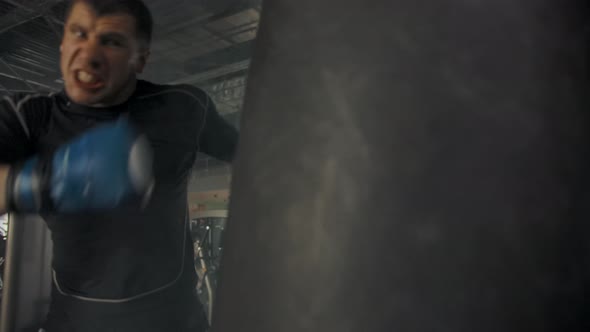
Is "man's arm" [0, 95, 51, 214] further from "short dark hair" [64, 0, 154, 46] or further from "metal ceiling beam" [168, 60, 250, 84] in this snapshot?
"metal ceiling beam" [168, 60, 250, 84]

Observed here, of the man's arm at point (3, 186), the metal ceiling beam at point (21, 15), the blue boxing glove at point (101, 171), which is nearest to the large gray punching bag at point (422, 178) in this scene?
the man's arm at point (3, 186)

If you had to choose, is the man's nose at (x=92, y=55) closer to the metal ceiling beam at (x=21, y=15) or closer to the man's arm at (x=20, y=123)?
the man's arm at (x=20, y=123)

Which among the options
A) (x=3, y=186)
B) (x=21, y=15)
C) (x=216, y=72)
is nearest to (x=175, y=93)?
(x=3, y=186)

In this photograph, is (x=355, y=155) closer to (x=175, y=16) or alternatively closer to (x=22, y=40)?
(x=175, y=16)

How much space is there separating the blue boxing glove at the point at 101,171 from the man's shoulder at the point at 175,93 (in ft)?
0.19

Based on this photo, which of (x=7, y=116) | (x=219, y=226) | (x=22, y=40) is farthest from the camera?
(x=22, y=40)

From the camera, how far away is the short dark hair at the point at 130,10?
58 centimetres

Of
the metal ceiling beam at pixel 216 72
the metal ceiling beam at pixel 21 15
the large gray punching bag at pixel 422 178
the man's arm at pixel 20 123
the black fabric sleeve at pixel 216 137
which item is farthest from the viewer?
the metal ceiling beam at pixel 216 72

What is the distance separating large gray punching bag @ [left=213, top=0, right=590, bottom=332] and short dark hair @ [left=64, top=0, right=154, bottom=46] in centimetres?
49

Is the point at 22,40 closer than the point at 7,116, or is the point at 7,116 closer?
the point at 7,116

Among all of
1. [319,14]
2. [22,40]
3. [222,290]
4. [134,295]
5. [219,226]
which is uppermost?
[22,40]

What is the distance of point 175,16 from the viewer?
3348mm

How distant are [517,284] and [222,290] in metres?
0.10

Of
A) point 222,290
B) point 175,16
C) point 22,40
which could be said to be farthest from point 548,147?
point 22,40
